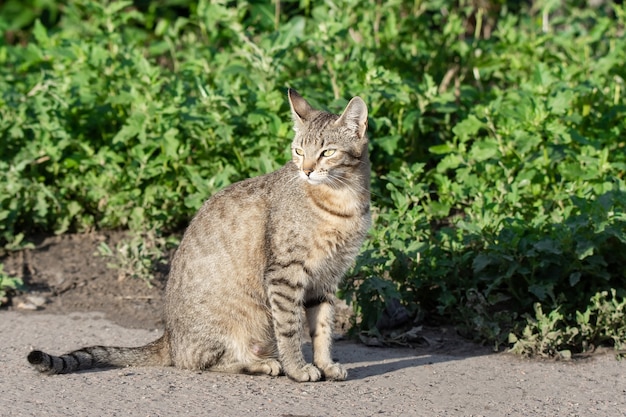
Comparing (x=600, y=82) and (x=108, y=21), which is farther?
(x=108, y=21)

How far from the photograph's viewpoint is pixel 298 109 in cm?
556

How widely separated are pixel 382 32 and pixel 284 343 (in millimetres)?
4348

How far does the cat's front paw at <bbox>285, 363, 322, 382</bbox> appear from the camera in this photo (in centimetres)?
518

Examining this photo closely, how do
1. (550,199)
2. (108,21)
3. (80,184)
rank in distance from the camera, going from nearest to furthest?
(550,199) → (80,184) → (108,21)

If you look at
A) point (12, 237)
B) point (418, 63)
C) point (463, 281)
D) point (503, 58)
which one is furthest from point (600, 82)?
point (12, 237)

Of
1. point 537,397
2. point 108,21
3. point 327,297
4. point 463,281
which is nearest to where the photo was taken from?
point 537,397

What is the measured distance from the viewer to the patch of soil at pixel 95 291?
6238 mm

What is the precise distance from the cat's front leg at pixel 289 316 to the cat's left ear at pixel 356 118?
83 cm

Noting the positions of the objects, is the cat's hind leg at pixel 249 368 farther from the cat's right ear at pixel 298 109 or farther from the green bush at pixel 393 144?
the cat's right ear at pixel 298 109

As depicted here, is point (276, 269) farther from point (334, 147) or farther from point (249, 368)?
point (334, 147)

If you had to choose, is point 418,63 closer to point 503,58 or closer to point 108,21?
point 503,58

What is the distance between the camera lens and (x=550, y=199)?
6.98m

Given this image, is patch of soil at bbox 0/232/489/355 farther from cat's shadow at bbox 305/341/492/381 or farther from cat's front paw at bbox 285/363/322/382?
cat's front paw at bbox 285/363/322/382

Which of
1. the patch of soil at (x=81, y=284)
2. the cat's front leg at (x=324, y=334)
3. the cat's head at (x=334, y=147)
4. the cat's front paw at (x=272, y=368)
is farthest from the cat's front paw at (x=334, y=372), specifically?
the patch of soil at (x=81, y=284)
